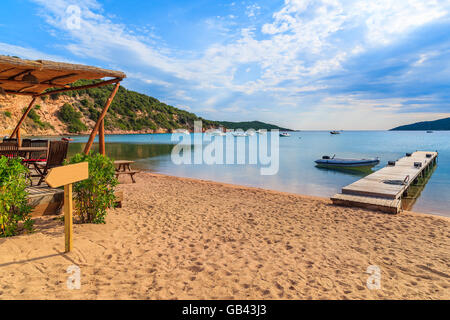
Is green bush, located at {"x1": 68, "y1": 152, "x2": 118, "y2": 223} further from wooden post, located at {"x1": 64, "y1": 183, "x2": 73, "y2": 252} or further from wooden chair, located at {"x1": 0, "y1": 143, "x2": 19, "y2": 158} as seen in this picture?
wooden chair, located at {"x1": 0, "y1": 143, "x2": 19, "y2": 158}

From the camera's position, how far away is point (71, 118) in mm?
69375

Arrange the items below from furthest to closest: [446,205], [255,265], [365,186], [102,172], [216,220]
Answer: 1. [446,205]
2. [365,186]
3. [216,220]
4. [102,172]
5. [255,265]

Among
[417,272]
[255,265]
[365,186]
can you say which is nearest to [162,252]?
[255,265]

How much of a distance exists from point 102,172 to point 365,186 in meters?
9.27

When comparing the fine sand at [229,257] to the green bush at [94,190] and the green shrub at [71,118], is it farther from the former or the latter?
the green shrub at [71,118]

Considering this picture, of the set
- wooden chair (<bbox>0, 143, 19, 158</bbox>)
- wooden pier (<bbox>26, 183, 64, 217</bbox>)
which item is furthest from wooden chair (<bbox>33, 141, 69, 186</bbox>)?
wooden chair (<bbox>0, 143, 19, 158</bbox>)

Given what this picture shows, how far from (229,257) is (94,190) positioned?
2.59 m

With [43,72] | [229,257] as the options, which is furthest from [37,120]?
[229,257]

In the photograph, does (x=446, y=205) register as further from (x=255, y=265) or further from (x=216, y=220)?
(x=255, y=265)

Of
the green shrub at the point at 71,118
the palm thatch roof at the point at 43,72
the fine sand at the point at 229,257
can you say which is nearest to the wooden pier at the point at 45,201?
the fine sand at the point at 229,257

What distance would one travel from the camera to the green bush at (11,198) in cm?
340

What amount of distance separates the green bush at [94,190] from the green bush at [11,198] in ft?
2.49

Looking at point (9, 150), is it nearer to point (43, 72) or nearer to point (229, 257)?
point (43, 72)
